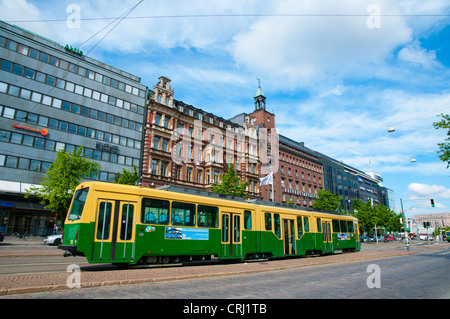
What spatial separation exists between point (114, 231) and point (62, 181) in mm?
21386

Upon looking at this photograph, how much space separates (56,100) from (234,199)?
29.3 meters

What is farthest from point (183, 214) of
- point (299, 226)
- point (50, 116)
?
point (50, 116)

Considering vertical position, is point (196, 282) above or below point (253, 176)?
below

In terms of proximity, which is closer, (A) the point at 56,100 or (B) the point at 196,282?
(B) the point at 196,282

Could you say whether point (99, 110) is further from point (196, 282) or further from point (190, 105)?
point (196, 282)

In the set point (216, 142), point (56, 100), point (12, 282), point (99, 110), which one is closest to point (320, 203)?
point (216, 142)

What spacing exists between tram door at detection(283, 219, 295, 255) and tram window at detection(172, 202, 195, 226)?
23.6ft

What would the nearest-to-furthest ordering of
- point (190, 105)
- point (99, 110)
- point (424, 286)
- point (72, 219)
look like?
point (424, 286)
point (72, 219)
point (99, 110)
point (190, 105)

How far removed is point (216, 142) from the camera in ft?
154

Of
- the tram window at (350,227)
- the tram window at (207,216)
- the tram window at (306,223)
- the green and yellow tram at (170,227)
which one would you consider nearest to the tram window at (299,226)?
the green and yellow tram at (170,227)

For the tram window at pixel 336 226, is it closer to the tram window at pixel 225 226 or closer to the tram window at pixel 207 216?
the tram window at pixel 225 226

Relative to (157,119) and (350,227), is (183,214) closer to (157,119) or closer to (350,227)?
(350,227)

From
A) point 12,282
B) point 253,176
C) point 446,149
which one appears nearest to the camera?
point 12,282

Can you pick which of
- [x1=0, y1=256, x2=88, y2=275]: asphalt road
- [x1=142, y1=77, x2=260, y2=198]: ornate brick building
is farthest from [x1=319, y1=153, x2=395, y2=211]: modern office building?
[x1=0, y1=256, x2=88, y2=275]: asphalt road
